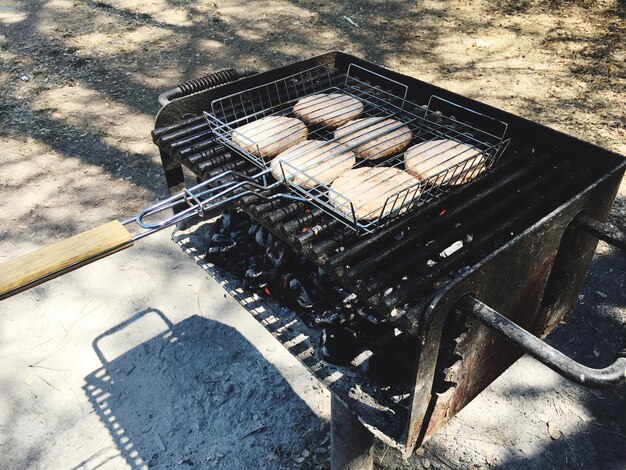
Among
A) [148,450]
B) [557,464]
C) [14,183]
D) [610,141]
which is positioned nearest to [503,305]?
[557,464]

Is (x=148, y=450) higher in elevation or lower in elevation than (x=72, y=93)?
lower

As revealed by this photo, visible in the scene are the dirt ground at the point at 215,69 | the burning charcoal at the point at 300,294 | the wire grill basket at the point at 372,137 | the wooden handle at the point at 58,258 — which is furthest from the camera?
the dirt ground at the point at 215,69

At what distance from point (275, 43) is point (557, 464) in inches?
257

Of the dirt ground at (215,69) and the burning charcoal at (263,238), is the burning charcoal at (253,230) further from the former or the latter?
the dirt ground at (215,69)

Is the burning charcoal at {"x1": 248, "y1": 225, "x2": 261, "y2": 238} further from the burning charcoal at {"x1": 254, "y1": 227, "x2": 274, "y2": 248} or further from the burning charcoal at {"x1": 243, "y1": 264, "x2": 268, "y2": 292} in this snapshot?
the burning charcoal at {"x1": 243, "y1": 264, "x2": 268, "y2": 292}

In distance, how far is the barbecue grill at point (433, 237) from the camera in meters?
1.77

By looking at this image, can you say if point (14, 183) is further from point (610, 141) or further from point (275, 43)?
point (610, 141)

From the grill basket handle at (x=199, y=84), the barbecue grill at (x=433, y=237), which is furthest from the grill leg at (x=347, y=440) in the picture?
the grill basket handle at (x=199, y=84)

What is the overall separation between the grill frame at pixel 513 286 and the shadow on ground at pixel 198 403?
1142 millimetres

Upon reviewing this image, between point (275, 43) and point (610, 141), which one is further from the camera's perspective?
point (275, 43)

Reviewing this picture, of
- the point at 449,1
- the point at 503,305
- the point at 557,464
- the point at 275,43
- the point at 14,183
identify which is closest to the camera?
the point at 503,305

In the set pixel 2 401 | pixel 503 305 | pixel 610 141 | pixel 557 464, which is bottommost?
pixel 2 401

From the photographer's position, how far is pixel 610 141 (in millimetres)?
5078

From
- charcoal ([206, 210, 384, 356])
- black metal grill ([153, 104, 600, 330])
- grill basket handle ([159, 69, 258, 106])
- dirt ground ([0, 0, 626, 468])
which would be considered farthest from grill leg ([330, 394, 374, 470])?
grill basket handle ([159, 69, 258, 106])
